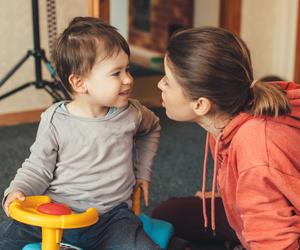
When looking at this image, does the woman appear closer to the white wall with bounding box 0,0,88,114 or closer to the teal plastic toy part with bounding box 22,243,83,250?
the teal plastic toy part with bounding box 22,243,83,250

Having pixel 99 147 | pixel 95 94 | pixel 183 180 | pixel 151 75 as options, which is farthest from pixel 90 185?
pixel 151 75

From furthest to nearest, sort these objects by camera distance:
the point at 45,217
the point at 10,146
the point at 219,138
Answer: the point at 10,146
the point at 219,138
the point at 45,217

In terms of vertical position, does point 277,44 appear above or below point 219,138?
below

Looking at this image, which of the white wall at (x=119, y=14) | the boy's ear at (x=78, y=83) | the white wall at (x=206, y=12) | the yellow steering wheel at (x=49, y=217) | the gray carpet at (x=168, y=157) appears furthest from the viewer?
the white wall at (x=119, y=14)

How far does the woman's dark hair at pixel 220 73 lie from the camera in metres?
1.03

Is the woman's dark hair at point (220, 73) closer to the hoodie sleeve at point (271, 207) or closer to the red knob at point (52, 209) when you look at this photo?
the hoodie sleeve at point (271, 207)

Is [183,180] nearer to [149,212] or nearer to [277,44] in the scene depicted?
[149,212]

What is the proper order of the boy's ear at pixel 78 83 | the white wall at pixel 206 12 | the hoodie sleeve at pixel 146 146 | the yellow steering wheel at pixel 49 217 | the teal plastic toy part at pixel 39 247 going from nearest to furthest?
1. the yellow steering wheel at pixel 49 217
2. the teal plastic toy part at pixel 39 247
3. the boy's ear at pixel 78 83
4. the hoodie sleeve at pixel 146 146
5. the white wall at pixel 206 12

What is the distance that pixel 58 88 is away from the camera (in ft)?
6.96

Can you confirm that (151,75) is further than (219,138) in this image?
Yes

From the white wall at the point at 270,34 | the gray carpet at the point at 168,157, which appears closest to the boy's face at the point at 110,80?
the gray carpet at the point at 168,157

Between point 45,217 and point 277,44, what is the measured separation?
7.36 feet

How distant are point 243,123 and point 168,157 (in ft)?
3.16

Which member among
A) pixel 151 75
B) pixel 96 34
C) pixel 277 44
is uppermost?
pixel 96 34
